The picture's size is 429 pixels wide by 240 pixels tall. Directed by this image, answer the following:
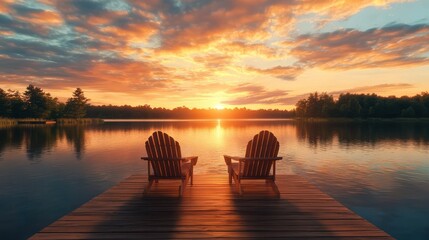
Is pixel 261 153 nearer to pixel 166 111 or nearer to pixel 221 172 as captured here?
pixel 221 172

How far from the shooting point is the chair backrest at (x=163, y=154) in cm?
659

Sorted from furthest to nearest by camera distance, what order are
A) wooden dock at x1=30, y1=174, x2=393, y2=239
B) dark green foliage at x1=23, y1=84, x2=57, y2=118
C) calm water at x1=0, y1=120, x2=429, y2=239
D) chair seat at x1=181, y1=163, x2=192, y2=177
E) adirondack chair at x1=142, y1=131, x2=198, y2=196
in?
dark green foliage at x1=23, y1=84, x2=57, y2=118 < calm water at x1=0, y1=120, x2=429, y2=239 < chair seat at x1=181, y1=163, x2=192, y2=177 < adirondack chair at x1=142, y1=131, x2=198, y2=196 < wooden dock at x1=30, y1=174, x2=393, y2=239

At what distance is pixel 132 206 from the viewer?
5949 millimetres

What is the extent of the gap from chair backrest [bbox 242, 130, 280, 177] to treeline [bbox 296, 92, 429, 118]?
11812 cm

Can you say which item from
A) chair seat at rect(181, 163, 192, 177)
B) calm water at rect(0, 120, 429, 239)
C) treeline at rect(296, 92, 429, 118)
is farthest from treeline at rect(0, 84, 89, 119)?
treeline at rect(296, 92, 429, 118)

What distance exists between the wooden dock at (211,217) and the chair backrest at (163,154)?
1.86ft

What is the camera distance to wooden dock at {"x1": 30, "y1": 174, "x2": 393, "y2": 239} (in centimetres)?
457

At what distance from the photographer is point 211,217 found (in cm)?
530

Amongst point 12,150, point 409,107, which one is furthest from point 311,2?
point 409,107

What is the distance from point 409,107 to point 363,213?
122768 mm

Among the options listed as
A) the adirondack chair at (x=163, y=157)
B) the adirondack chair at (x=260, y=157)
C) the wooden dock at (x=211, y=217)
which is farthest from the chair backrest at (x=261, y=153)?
the adirondack chair at (x=163, y=157)

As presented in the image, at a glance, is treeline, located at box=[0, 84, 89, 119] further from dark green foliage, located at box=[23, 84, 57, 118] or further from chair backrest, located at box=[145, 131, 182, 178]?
chair backrest, located at box=[145, 131, 182, 178]

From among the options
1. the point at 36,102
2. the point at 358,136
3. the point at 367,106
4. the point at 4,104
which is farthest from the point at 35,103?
the point at 367,106

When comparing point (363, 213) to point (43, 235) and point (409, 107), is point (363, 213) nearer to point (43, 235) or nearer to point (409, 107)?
point (43, 235)
